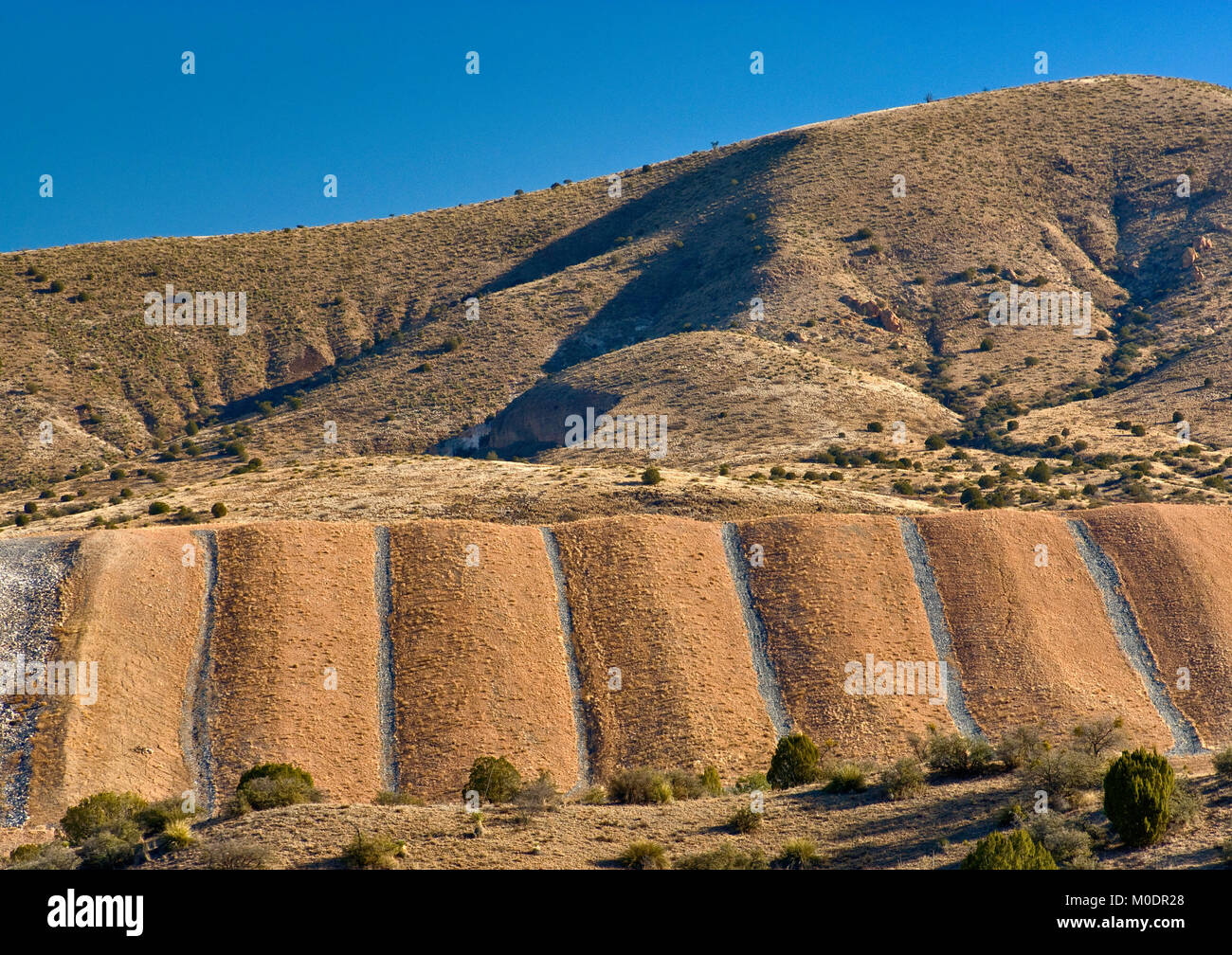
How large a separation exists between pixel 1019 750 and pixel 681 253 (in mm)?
80463

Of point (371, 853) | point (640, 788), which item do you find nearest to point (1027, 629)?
point (640, 788)

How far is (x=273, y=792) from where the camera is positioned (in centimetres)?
2577

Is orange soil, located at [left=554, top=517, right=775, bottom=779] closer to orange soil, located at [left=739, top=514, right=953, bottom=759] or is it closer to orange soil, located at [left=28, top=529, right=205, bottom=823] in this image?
orange soil, located at [left=739, top=514, right=953, bottom=759]

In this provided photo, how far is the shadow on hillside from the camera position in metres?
92.6

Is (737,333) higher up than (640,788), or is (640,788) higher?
(737,333)

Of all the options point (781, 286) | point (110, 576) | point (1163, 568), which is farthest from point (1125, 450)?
point (110, 576)

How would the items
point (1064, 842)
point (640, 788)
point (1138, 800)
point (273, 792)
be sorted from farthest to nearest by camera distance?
1. point (640, 788)
2. point (273, 792)
3. point (1138, 800)
4. point (1064, 842)

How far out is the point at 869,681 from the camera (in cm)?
3681

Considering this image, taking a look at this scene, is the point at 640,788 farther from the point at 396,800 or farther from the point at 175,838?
the point at 175,838

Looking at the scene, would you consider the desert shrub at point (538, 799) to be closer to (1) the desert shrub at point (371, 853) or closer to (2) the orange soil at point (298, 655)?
(1) the desert shrub at point (371, 853)

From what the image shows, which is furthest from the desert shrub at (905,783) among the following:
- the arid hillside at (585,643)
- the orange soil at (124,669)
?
the orange soil at (124,669)

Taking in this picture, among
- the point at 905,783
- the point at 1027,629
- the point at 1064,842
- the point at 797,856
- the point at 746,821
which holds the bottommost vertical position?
the point at 797,856

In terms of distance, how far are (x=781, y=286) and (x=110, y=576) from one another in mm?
62149
